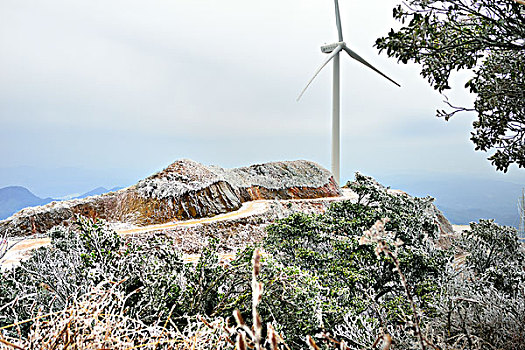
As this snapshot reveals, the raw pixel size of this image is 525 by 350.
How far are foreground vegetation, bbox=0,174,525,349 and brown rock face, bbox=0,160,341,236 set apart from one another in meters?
4.57

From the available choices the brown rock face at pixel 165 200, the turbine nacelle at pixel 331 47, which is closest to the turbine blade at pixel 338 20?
the turbine nacelle at pixel 331 47

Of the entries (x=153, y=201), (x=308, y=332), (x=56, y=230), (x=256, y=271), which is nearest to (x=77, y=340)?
(x=256, y=271)

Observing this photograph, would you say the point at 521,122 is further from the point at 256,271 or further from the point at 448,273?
the point at 256,271

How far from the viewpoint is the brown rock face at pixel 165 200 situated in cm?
789

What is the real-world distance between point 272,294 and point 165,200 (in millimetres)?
6598

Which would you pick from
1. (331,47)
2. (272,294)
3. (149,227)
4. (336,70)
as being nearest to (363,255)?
(272,294)

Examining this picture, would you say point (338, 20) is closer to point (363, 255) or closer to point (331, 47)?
point (331, 47)

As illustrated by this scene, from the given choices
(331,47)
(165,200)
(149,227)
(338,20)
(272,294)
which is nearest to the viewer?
(272,294)

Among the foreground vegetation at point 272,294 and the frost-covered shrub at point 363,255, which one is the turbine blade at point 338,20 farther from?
the foreground vegetation at point 272,294

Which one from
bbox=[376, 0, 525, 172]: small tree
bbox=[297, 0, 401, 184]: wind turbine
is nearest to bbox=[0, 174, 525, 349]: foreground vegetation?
bbox=[376, 0, 525, 172]: small tree

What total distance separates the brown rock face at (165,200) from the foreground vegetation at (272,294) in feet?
15.0

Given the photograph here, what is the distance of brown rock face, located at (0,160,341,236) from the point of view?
7.89 meters

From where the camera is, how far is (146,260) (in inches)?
101

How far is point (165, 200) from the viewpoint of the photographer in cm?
841
